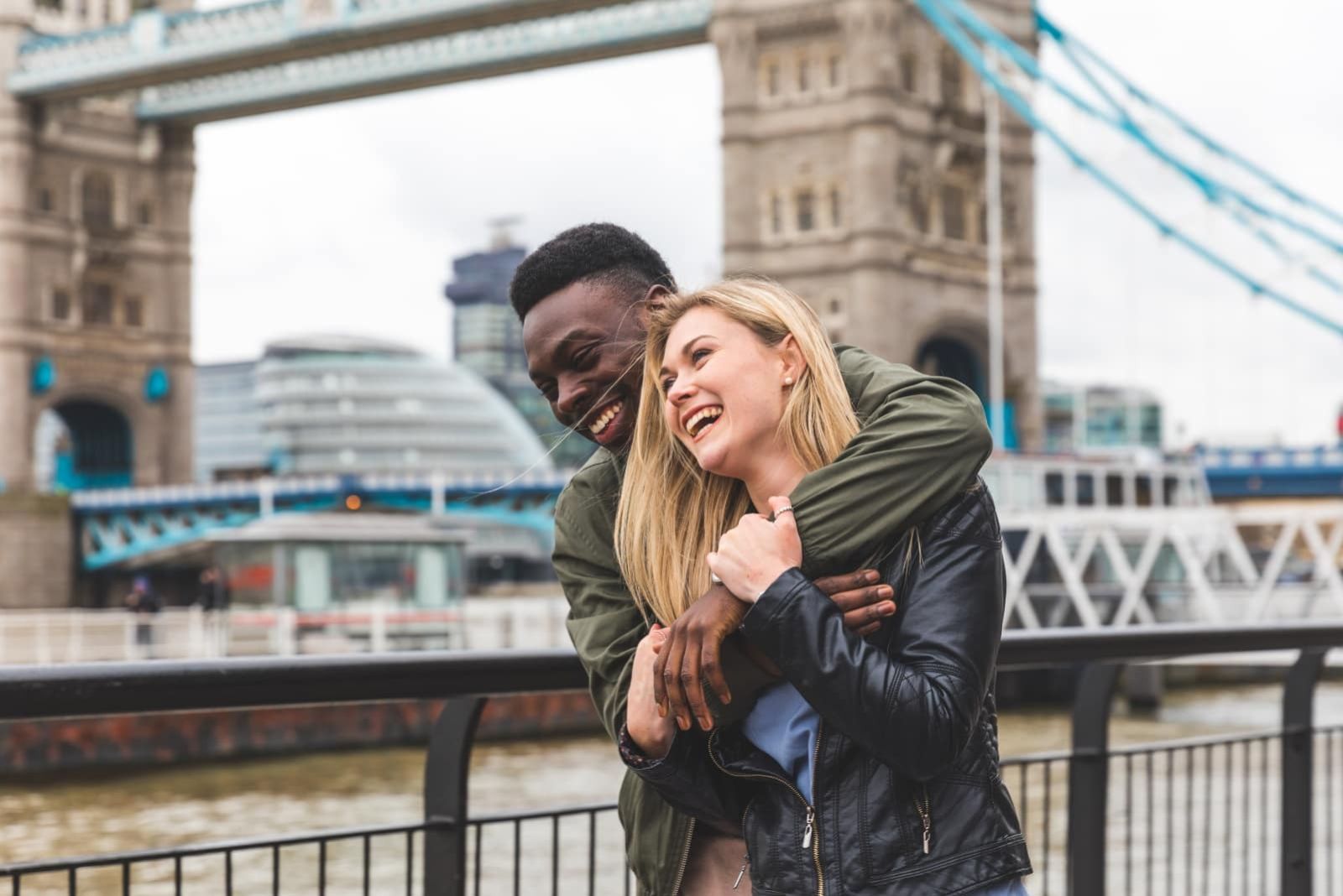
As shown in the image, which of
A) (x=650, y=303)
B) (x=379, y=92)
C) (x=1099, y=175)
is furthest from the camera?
(x=379, y=92)

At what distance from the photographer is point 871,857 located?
1307mm

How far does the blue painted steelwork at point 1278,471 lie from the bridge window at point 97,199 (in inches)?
960

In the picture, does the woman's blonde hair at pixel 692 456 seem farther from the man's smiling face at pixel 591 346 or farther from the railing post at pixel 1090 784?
the railing post at pixel 1090 784

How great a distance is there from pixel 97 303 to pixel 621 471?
41.2 metres

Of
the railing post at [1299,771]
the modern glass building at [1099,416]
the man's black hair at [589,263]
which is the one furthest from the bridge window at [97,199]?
the man's black hair at [589,263]

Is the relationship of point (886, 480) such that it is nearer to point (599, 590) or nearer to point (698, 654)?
point (698, 654)

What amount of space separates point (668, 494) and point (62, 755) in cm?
1314

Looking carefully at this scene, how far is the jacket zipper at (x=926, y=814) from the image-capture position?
51.6 inches

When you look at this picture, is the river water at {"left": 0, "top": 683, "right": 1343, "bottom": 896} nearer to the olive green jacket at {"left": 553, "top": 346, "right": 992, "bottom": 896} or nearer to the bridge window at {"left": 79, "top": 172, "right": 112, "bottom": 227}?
the olive green jacket at {"left": 553, "top": 346, "right": 992, "bottom": 896}

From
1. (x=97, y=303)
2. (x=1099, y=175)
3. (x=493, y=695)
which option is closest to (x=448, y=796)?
(x=493, y=695)

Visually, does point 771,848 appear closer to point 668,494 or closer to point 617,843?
point 668,494

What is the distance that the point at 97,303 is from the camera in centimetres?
4050

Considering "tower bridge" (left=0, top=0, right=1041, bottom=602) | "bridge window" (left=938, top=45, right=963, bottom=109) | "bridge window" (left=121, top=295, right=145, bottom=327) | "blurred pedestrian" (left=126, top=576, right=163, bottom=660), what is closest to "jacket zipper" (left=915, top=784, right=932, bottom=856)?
"blurred pedestrian" (left=126, top=576, right=163, bottom=660)

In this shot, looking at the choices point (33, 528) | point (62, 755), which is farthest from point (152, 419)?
point (62, 755)
